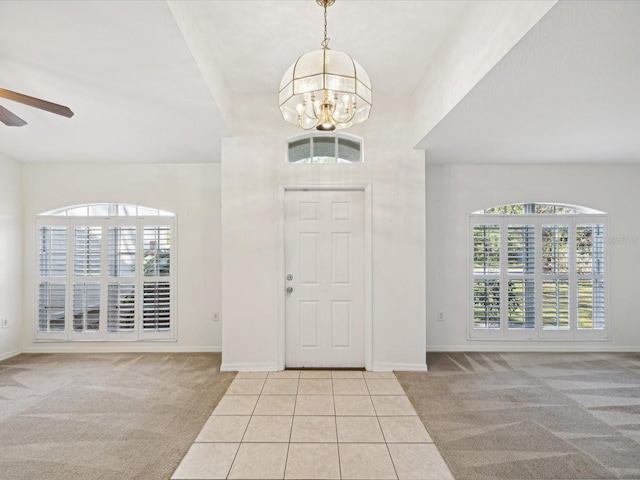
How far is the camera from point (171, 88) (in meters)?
2.88

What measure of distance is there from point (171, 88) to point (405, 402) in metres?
3.26

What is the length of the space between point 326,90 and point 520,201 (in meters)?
3.72

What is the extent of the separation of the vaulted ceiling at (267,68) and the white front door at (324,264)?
1.10 metres

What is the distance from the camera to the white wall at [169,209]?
4.69 m

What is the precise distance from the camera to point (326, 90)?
6.68 feet

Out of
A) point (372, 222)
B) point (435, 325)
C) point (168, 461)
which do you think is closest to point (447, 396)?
point (435, 325)

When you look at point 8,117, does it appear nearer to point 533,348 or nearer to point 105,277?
point 105,277

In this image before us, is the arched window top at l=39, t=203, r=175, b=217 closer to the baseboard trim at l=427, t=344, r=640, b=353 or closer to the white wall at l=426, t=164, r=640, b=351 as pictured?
the white wall at l=426, t=164, r=640, b=351

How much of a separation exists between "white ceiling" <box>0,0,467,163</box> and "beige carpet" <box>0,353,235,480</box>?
2516 mm

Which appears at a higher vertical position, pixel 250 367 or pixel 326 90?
pixel 326 90

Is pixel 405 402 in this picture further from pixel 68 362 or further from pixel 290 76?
pixel 68 362

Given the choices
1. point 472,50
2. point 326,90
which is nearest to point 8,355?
point 326,90

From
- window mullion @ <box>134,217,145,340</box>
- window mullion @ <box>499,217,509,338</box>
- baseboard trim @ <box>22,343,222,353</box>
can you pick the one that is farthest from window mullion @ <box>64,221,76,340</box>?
window mullion @ <box>499,217,509,338</box>

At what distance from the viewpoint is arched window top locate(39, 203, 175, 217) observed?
4746mm
